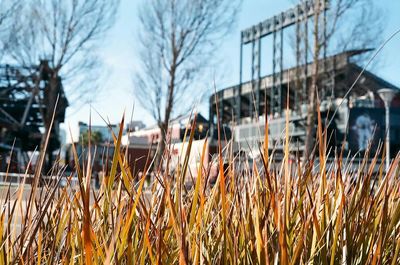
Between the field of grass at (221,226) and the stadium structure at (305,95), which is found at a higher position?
the stadium structure at (305,95)

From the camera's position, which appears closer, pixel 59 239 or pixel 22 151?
pixel 59 239

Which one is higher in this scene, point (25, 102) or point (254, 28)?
A: point (254, 28)

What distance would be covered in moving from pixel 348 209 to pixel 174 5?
17358 mm

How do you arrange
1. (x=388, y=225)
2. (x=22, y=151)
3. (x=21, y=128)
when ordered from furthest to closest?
(x=22, y=151)
(x=21, y=128)
(x=388, y=225)

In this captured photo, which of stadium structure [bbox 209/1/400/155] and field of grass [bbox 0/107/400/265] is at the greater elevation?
stadium structure [bbox 209/1/400/155]

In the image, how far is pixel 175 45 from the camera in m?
18.2

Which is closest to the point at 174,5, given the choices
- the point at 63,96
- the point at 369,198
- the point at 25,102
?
the point at 63,96

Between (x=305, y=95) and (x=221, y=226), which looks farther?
(x=305, y=95)

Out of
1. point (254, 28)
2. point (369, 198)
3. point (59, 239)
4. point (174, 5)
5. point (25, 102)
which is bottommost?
point (59, 239)

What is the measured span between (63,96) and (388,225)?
63.2ft

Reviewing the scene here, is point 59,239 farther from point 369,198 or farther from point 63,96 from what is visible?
point 63,96

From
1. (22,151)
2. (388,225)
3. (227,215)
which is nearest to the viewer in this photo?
(227,215)

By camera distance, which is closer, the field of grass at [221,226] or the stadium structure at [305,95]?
the field of grass at [221,226]

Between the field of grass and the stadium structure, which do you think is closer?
the field of grass
